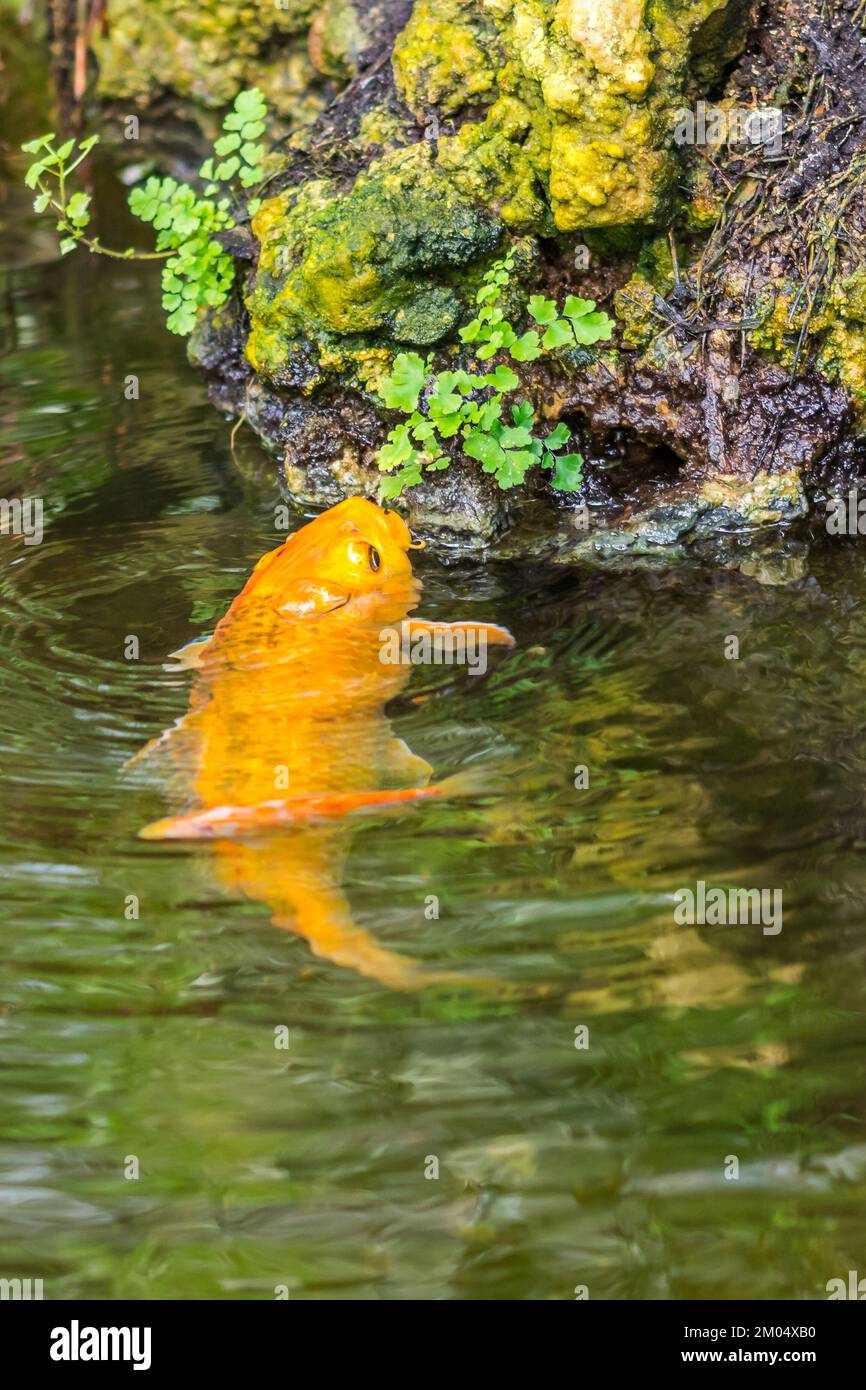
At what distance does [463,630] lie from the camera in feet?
17.4

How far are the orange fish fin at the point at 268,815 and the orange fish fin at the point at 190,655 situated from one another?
3.11 ft

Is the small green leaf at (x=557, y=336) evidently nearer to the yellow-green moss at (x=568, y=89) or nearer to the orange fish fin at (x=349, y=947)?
the yellow-green moss at (x=568, y=89)

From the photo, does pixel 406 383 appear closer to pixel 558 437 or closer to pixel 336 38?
pixel 558 437

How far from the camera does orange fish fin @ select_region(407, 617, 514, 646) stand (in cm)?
528

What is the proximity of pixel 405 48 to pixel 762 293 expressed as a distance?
203 centimetres

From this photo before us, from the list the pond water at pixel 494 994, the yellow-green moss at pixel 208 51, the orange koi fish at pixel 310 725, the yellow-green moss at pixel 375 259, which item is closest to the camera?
the pond water at pixel 494 994

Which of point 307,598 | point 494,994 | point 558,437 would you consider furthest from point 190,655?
point 494,994

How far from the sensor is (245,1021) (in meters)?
3.81

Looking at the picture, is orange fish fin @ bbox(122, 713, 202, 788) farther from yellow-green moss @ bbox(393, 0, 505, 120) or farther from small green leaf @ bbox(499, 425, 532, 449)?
yellow-green moss @ bbox(393, 0, 505, 120)

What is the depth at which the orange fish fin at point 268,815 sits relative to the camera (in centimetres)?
428

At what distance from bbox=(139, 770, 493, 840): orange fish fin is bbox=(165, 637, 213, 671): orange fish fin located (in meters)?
0.95

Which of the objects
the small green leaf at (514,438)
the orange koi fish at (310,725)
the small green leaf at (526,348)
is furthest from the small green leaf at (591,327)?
the orange koi fish at (310,725)

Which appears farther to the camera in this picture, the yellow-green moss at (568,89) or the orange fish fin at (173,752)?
the yellow-green moss at (568,89)

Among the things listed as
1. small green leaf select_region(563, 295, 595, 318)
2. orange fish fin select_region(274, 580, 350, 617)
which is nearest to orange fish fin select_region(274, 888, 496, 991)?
orange fish fin select_region(274, 580, 350, 617)
